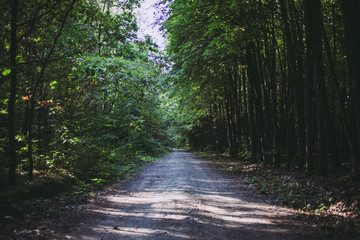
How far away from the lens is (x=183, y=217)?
4.90 meters

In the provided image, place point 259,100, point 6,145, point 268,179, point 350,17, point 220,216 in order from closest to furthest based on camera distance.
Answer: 1. point 350,17
2. point 220,216
3. point 6,145
4. point 268,179
5. point 259,100

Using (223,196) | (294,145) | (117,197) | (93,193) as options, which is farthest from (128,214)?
(294,145)

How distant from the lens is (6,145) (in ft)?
22.0

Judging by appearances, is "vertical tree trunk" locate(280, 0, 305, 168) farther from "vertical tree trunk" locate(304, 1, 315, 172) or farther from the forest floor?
the forest floor

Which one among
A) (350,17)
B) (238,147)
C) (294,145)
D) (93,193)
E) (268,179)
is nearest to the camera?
(350,17)

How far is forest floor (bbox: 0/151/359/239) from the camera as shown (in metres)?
4.07

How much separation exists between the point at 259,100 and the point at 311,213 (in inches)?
290

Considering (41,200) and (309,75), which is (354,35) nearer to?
(309,75)

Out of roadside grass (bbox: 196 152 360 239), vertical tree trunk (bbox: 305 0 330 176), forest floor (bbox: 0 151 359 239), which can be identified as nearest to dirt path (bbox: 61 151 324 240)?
forest floor (bbox: 0 151 359 239)

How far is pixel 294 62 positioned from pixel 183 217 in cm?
665

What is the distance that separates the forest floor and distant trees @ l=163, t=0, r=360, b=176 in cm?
199

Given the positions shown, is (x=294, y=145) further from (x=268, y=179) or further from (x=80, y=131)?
(x=80, y=131)

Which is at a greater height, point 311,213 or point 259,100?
point 259,100

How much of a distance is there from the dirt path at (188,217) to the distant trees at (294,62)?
8.26ft
